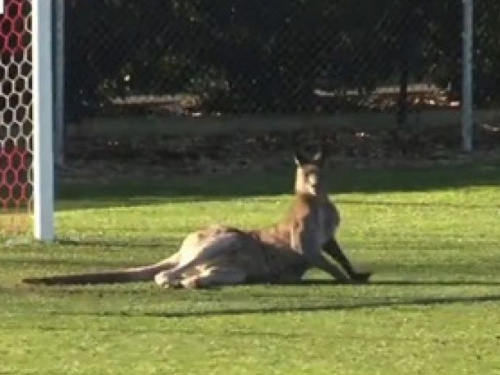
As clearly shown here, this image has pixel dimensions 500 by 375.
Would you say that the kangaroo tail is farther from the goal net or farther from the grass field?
the goal net

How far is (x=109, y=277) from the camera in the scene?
402 inches

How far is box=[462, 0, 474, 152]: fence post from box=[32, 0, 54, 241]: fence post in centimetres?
649

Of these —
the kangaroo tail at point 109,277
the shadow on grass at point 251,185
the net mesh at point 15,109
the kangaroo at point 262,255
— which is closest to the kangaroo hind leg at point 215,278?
the kangaroo at point 262,255

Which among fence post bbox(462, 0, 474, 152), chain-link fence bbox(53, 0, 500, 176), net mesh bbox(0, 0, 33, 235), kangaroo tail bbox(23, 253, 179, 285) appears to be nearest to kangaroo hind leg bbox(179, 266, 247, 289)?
kangaroo tail bbox(23, 253, 179, 285)

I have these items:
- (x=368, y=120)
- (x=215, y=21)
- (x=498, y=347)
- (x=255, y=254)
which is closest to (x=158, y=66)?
(x=215, y=21)

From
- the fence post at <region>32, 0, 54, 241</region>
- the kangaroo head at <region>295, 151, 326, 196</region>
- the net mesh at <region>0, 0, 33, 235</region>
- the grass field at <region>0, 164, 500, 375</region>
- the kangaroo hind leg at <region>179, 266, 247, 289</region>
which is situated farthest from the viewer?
the net mesh at <region>0, 0, 33, 235</region>

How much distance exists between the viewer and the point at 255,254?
409 inches

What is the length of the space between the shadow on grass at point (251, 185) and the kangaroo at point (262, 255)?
13.3 feet

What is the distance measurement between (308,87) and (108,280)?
29.1 ft

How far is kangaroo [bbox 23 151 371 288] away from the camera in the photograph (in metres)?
10.2

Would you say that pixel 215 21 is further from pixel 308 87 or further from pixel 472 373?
pixel 472 373

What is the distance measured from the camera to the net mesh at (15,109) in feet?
47.7

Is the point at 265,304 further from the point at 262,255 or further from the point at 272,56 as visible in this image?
the point at 272,56

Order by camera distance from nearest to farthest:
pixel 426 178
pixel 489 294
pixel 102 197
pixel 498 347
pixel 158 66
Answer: pixel 498 347
pixel 489 294
pixel 102 197
pixel 426 178
pixel 158 66
